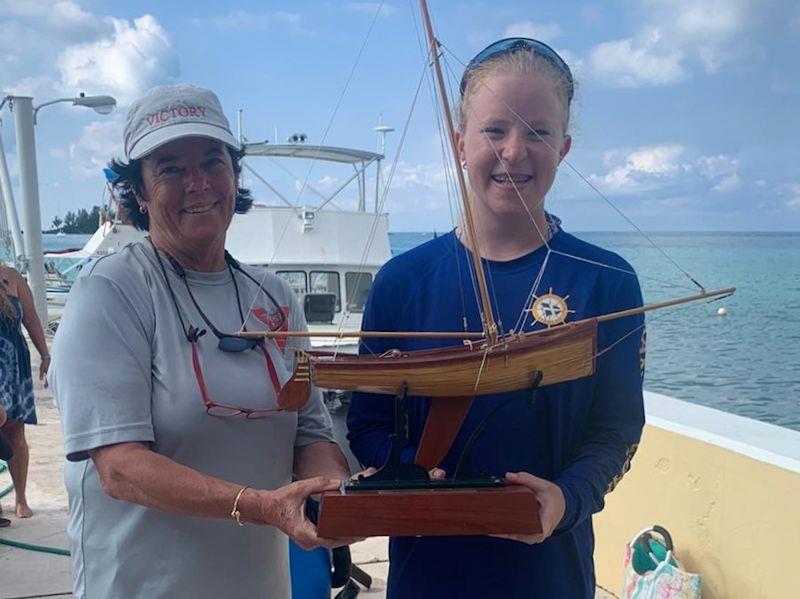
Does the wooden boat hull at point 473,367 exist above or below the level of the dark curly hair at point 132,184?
below

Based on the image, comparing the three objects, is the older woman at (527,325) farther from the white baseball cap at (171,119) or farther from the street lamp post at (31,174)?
the street lamp post at (31,174)

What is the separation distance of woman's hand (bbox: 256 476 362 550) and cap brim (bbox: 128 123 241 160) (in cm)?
84

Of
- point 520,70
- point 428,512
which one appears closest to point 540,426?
point 428,512

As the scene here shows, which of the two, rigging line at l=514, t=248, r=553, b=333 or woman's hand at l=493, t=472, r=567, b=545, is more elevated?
rigging line at l=514, t=248, r=553, b=333

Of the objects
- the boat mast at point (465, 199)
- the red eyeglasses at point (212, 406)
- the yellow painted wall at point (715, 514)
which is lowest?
the yellow painted wall at point (715, 514)

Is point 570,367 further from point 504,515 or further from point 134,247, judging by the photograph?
point 134,247

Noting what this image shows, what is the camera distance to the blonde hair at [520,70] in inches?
66.8

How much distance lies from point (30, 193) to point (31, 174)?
32cm

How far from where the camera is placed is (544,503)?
1471 mm

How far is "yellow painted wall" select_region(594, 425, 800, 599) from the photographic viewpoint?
2957 mm

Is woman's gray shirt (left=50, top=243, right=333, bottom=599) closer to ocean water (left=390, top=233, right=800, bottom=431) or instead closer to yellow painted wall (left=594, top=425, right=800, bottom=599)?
yellow painted wall (left=594, top=425, right=800, bottom=599)

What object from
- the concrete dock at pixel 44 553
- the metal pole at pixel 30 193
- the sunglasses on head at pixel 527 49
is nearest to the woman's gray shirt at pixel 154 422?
the sunglasses on head at pixel 527 49

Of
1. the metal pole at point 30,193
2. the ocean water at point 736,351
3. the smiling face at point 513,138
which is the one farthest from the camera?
the ocean water at point 736,351

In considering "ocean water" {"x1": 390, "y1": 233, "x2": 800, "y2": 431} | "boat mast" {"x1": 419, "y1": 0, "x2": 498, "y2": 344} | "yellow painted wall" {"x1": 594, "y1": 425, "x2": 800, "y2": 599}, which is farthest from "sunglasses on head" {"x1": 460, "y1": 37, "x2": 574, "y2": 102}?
"ocean water" {"x1": 390, "y1": 233, "x2": 800, "y2": 431}
